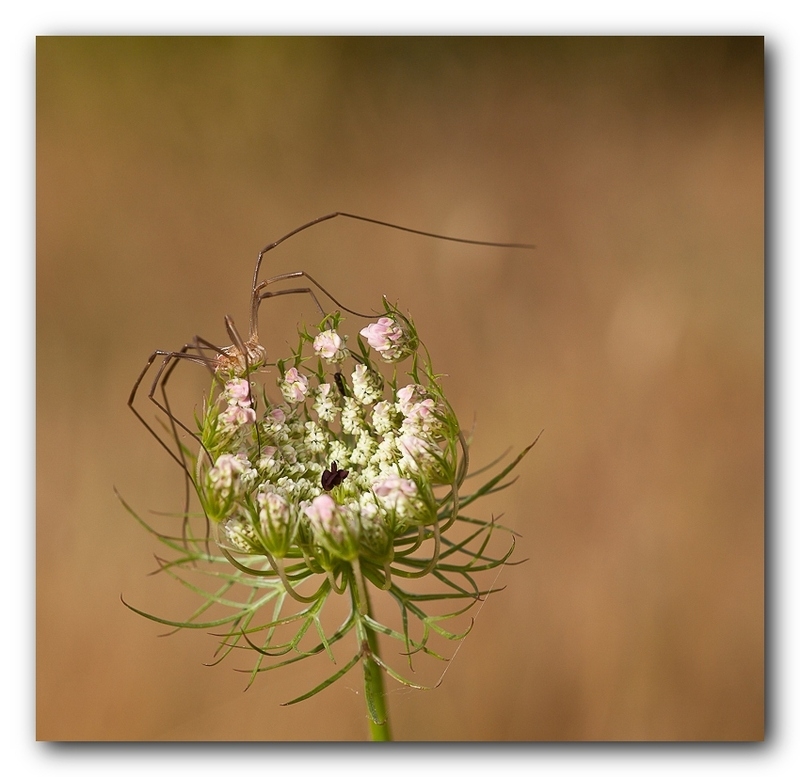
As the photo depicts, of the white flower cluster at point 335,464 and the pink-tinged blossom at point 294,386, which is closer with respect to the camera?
the white flower cluster at point 335,464

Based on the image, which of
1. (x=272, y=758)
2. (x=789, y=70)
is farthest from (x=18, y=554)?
(x=789, y=70)

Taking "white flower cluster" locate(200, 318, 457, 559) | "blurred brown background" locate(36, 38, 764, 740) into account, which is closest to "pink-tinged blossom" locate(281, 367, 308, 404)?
"white flower cluster" locate(200, 318, 457, 559)

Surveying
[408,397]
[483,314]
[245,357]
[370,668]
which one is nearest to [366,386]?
[408,397]

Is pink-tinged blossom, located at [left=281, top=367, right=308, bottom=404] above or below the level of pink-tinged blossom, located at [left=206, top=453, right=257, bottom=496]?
above

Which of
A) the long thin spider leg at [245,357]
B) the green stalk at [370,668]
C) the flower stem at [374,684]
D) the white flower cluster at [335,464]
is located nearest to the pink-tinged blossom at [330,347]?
the white flower cluster at [335,464]

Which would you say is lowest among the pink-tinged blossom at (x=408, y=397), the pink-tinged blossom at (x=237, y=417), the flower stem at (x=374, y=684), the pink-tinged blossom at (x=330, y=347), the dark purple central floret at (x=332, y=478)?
the flower stem at (x=374, y=684)

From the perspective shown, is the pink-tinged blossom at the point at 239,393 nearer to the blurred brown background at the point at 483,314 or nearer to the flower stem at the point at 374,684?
the flower stem at the point at 374,684

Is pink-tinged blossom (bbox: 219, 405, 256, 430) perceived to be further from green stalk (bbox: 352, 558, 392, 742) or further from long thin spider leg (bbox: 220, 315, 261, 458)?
green stalk (bbox: 352, 558, 392, 742)
